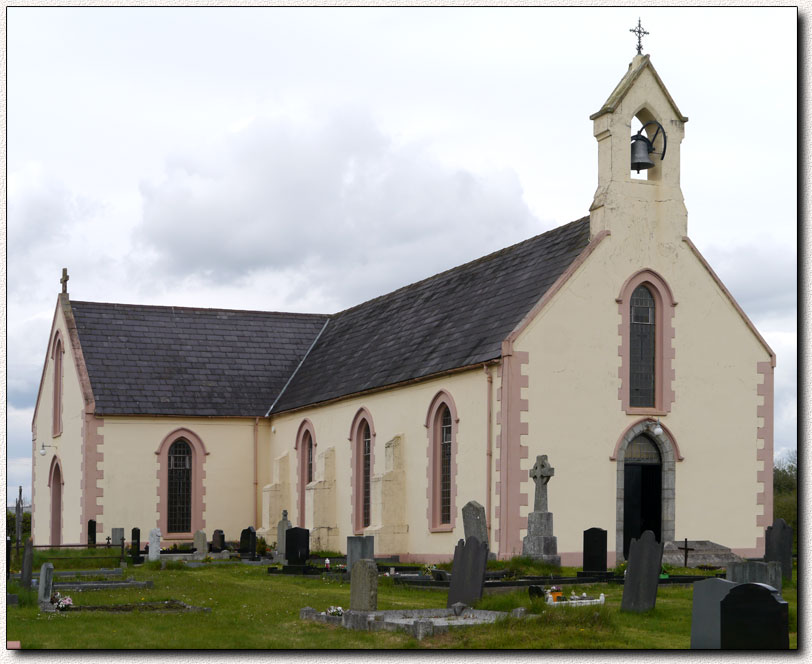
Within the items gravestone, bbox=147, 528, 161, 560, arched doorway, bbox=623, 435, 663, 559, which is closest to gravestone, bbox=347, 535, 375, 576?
arched doorway, bbox=623, 435, 663, 559

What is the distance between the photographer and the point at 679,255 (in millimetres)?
32156

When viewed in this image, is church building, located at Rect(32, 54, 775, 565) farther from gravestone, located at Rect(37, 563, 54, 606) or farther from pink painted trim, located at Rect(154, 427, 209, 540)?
gravestone, located at Rect(37, 563, 54, 606)

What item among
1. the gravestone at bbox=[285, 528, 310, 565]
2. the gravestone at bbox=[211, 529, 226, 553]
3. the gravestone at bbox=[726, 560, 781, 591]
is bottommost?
the gravestone at bbox=[211, 529, 226, 553]

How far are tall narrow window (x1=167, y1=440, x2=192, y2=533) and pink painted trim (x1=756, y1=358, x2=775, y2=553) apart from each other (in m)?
20.0

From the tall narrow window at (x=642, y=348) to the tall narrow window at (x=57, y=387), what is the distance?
23.5m

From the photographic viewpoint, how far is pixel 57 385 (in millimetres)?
47438

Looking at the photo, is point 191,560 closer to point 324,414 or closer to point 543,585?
point 324,414

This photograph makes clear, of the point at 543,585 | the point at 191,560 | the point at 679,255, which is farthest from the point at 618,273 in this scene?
the point at 191,560

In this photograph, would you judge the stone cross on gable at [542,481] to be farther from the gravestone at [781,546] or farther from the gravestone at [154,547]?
the gravestone at [154,547]

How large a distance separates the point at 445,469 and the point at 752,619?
1928 cm

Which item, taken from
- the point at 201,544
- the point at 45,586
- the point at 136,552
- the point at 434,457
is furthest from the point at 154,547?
the point at 45,586

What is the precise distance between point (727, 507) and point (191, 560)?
15.1 meters

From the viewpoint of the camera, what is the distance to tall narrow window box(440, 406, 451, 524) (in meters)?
33.1

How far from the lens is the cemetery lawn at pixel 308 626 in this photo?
1642 centimetres
